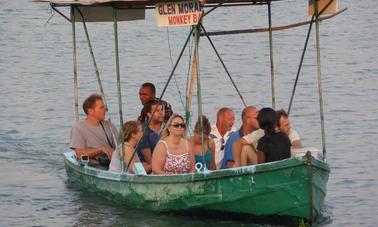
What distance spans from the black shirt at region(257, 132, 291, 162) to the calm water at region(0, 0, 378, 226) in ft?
3.21

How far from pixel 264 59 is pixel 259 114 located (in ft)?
62.0

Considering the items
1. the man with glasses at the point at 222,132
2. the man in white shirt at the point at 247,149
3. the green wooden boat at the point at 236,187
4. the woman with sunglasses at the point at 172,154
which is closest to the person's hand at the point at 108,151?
the green wooden boat at the point at 236,187

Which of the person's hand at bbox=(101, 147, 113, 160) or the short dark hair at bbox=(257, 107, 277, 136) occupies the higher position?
the short dark hair at bbox=(257, 107, 277, 136)

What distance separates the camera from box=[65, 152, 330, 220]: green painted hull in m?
13.6

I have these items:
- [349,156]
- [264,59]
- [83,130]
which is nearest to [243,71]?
[264,59]

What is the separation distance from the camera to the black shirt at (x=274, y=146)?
13.8m

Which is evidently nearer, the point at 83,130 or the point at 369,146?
the point at 83,130

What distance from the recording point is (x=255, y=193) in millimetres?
13859

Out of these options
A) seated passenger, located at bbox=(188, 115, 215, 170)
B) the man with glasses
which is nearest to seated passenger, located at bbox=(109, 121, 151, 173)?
seated passenger, located at bbox=(188, 115, 215, 170)

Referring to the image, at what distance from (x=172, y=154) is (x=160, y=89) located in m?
13.9

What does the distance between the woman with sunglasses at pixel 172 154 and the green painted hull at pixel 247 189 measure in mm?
200

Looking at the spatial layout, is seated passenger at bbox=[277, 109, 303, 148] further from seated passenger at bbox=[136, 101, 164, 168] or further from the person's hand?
the person's hand

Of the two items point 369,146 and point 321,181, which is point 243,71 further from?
point 321,181

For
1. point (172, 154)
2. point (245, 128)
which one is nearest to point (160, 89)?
point (245, 128)
